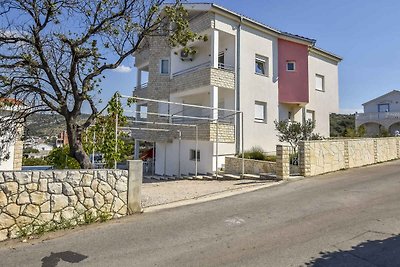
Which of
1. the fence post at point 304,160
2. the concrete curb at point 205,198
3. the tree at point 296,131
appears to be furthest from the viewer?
the tree at point 296,131

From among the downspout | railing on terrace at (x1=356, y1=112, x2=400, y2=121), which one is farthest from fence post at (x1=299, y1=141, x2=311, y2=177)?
railing on terrace at (x1=356, y1=112, x2=400, y2=121)

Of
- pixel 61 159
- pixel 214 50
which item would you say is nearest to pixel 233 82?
pixel 214 50

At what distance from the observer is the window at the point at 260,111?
2058 cm

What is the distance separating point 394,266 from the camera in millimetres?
4750

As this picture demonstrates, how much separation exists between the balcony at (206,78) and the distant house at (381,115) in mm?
29209

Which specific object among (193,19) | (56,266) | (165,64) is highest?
(193,19)

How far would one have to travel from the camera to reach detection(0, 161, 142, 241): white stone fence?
6.78 meters

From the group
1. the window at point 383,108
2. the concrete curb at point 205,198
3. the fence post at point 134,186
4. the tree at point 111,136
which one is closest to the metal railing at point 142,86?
the tree at point 111,136

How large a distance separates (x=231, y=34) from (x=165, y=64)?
264 inches

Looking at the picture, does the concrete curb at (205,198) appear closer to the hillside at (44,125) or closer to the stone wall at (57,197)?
the stone wall at (57,197)

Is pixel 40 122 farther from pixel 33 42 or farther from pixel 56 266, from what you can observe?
pixel 56 266

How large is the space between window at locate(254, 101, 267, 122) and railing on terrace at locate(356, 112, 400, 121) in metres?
Answer: 28.8

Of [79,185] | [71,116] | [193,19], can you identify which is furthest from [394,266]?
[193,19]

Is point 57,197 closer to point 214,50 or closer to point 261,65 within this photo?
point 214,50
